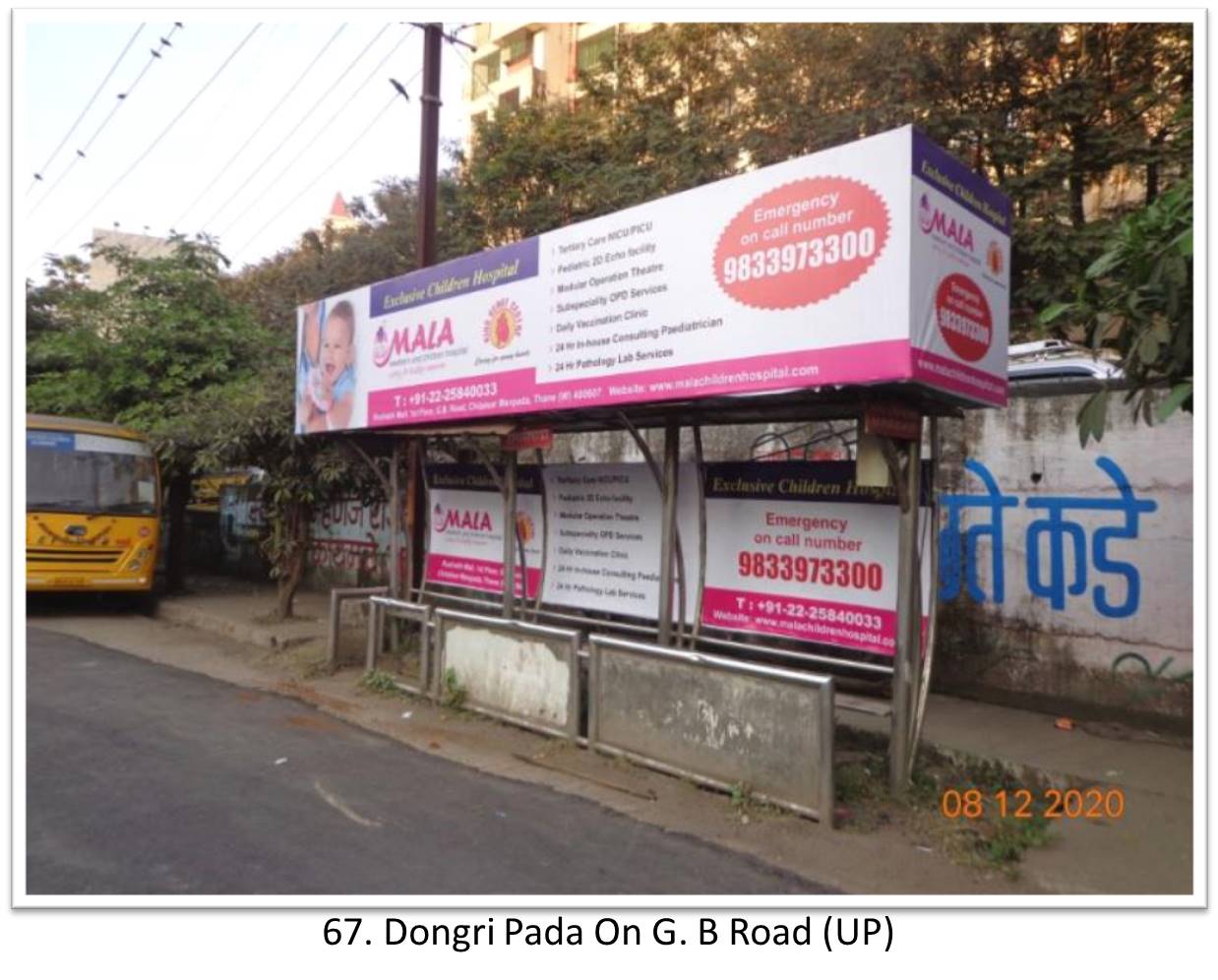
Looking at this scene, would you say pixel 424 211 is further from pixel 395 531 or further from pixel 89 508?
pixel 89 508

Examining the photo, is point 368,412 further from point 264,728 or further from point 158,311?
point 158,311

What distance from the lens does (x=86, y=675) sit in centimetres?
860

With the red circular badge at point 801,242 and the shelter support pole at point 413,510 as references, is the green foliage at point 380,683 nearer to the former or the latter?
the shelter support pole at point 413,510

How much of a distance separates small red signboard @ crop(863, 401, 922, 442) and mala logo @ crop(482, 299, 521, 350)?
9.76 ft

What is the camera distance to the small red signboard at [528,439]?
281 inches

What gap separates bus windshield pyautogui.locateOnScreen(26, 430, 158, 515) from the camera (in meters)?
11.9

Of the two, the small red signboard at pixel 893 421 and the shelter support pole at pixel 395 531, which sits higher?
the small red signboard at pixel 893 421

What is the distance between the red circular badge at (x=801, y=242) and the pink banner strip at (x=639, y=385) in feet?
1.19

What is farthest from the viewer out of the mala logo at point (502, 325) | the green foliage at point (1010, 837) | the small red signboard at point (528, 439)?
the small red signboard at point (528, 439)

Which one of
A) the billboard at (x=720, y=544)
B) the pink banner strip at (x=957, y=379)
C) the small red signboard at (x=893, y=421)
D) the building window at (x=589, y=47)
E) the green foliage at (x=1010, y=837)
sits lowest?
the green foliage at (x=1010, y=837)

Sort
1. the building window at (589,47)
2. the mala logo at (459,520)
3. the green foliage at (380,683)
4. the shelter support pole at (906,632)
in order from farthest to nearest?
1. the building window at (589,47)
2. the mala logo at (459,520)
3. the green foliage at (380,683)
4. the shelter support pole at (906,632)

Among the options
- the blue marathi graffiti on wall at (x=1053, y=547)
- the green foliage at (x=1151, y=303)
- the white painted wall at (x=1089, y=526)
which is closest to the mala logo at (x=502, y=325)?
the white painted wall at (x=1089, y=526)

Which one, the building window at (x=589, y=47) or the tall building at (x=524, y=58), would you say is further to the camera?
the tall building at (x=524, y=58)

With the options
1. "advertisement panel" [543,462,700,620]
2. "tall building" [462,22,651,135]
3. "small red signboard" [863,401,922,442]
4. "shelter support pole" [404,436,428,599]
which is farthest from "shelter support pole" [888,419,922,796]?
"tall building" [462,22,651,135]
